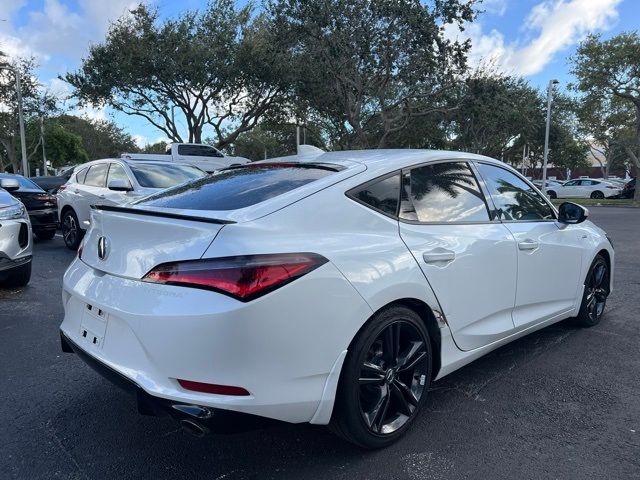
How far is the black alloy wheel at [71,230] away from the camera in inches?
360

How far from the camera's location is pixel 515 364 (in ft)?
12.4

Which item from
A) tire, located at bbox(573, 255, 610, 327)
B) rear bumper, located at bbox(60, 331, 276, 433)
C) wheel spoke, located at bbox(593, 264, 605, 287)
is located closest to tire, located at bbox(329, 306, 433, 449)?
rear bumper, located at bbox(60, 331, 276, 433)

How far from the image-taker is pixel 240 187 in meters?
2.86

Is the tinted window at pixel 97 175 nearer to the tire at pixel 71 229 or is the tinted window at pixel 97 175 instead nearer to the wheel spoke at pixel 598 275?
the tire at pixel 71 229

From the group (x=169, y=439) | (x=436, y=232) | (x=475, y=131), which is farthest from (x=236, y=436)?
(x=475, y=131)

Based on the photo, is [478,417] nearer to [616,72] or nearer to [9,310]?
[9,310]

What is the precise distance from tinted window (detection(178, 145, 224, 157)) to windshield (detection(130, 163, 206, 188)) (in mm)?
11327

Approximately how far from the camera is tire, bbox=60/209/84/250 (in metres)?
9.16

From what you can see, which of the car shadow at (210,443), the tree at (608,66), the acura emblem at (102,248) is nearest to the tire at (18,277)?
the car shadow at (210,443)

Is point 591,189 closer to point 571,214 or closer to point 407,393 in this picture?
point 571,214

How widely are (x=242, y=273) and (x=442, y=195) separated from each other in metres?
1.57

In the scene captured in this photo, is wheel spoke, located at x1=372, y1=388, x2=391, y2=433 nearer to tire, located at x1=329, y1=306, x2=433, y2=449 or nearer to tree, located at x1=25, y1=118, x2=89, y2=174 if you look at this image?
tire, located at x1=329, y1=306, x2=433, y2=449

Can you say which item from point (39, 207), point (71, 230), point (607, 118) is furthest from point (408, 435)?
point (607, 118)

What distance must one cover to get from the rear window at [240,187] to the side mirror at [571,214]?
2242mm
